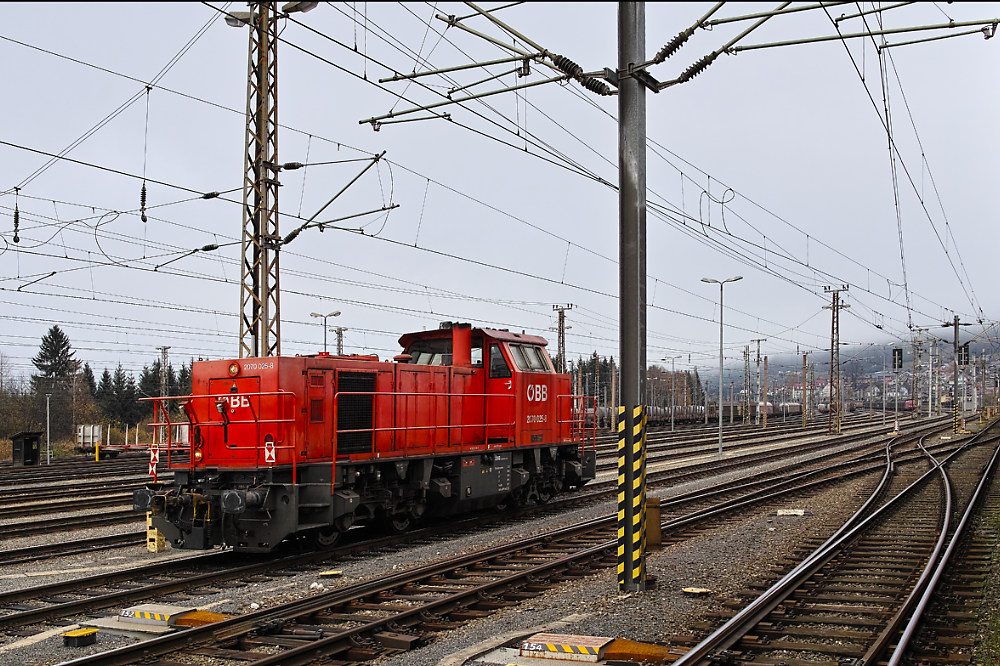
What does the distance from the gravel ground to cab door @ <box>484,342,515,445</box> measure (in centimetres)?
169

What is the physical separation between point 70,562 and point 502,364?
771 cm

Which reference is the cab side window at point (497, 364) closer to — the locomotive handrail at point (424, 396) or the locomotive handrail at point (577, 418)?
the locomotive handrail at point (424, 396)

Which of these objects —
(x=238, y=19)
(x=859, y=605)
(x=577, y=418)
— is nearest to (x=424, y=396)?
(x=577, y=418)

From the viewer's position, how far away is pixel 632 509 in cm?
Result: 926

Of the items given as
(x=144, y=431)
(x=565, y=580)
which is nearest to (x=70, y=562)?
(x=565, y=580)

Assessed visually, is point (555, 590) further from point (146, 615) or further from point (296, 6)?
point (296, 6)

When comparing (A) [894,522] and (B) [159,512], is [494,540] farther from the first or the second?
(A) [894,522]

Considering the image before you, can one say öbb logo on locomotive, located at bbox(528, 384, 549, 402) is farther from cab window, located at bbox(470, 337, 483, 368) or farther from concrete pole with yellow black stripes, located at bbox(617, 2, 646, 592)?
concrete pole with yellow black stripes, located at bbox(617, 2, 646, 592)

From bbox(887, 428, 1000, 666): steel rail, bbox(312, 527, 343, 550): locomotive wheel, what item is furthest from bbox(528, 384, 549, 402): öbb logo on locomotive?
bbox(887, 428, 1000, 666): steel rail

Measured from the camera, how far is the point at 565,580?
396 inches

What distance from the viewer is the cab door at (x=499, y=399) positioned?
15.4 m

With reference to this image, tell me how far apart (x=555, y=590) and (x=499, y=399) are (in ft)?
20.7

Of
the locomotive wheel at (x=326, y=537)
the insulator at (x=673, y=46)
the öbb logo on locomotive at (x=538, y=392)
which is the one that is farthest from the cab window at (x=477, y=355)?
the insulator at (x=673, y=46)

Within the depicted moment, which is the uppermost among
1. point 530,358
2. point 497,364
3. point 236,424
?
point 530,358
